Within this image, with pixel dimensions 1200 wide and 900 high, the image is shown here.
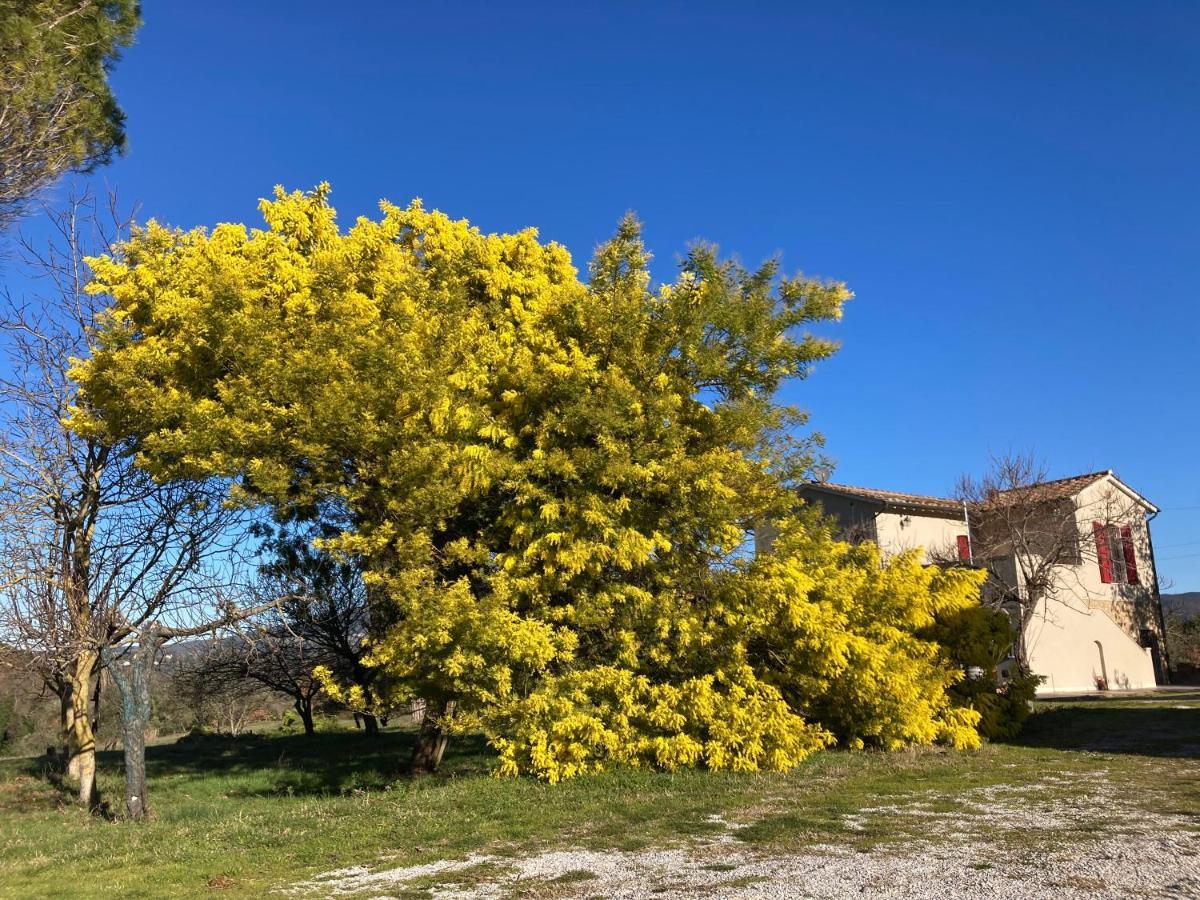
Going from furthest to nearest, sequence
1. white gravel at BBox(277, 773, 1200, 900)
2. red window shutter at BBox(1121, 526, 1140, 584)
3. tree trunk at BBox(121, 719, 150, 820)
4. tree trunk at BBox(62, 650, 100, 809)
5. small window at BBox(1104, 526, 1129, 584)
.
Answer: red window shutter at BBox(1121, 526, 1140, 584), small window at BBox(1104, 526, 1129, 584), tree trunk at BBox(62, 650, 100, 809), tree trunk at BBox(121, 719, 150, 820), white gravel at BBox(277, 773, 1200, 900)

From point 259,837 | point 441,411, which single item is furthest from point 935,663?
point 259,837

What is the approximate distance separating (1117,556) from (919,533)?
23.1 ft

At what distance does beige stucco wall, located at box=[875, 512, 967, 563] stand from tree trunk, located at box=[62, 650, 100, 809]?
1972cm

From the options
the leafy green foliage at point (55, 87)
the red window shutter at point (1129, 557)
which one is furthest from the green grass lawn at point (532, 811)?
the red window shutter at point (1129, 557)

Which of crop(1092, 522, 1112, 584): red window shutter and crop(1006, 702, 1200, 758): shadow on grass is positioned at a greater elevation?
crop(1092, 522, 1112, 584): red window shutter

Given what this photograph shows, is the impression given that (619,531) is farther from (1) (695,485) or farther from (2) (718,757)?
(2) (718,757)

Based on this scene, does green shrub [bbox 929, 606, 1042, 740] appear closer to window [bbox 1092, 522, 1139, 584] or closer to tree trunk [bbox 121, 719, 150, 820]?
tree trunk [bbox 121, 719, 150, 820]

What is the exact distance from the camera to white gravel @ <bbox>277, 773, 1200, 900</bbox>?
5.34 metres

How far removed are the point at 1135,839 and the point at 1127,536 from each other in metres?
25.2

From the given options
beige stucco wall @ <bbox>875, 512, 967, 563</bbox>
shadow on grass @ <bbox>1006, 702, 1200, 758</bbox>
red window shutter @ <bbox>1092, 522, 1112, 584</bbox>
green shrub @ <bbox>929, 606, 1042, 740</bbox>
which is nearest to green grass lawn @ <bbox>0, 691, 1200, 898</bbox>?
shadow on grass @ <bbox>1006, 702, 1200, 758</bbox>

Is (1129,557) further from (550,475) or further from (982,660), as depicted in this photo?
(550,475)

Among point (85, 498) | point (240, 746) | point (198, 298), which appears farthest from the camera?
point (240, 746)

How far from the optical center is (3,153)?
9.74 metres

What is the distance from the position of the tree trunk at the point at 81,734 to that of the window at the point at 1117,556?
26.5m
